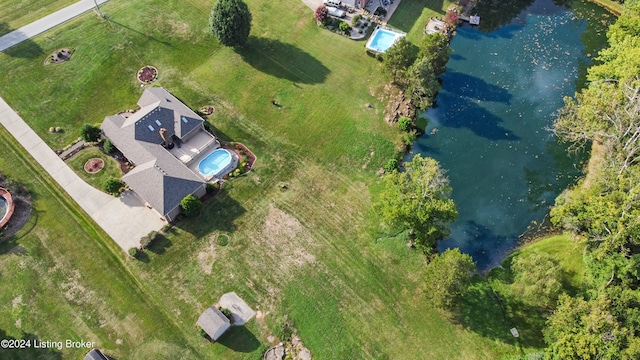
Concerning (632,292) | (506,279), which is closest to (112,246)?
(506,279)

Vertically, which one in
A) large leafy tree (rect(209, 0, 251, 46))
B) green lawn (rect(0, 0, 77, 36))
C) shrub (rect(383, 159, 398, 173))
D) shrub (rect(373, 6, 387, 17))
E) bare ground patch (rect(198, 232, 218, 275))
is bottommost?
bare ground patch (rect(198, 232, 218, 275))

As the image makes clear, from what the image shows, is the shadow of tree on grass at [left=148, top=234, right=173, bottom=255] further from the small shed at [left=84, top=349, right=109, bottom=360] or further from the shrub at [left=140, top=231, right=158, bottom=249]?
the small shed at [left=84, top=349, right=109, bottom=360]

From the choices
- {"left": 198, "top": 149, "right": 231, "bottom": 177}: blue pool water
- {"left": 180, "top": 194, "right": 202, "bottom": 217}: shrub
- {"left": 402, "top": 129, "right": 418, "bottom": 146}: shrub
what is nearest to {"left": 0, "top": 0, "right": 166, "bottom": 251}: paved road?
{"left": 180, "top": 194, "right": 202, "bottom": 217}: shrub

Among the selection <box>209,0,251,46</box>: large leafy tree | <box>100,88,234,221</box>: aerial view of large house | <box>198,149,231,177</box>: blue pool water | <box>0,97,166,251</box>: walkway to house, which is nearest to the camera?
<box>100,88,234,221</box>: aerial view of large house

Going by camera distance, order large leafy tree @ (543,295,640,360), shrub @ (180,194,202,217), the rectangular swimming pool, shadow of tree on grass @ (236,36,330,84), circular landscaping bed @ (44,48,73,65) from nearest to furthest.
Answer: large leafy tree @ (543,295,640,360) → shrub @ (180,194,202,217) → shadow of tree on grass @ (236,36,330,84) → circular landscaping bed @ (44,48,73,65) → the rectangular swimming pool

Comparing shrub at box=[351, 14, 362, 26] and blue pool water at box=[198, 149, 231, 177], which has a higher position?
shrub at box=[351, 14, 362, 26]

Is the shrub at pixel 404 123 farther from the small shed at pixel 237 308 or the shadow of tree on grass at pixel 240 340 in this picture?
the shadow of tree on grass at pixel 240 340

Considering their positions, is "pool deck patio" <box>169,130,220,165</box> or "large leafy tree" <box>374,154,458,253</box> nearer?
"large leafy tree" <box>374,154,458,253</box>
